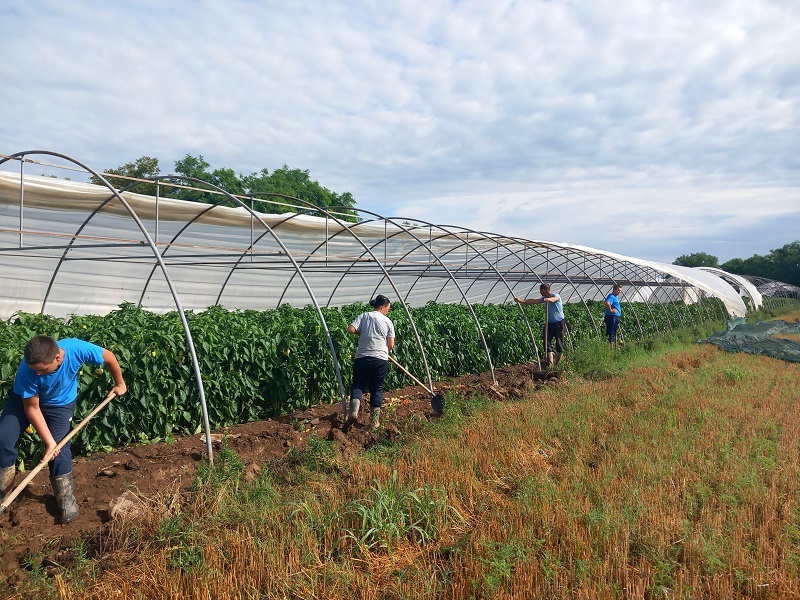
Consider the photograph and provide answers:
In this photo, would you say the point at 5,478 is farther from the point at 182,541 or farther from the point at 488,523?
the point at 488,523

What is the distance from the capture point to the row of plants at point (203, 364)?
5.82m

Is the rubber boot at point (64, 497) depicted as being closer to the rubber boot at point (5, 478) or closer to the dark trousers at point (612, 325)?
the rubber boot at point (5, 478)

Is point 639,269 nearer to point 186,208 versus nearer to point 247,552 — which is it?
point 186,208

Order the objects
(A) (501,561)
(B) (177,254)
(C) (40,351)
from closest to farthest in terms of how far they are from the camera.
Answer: (A) (501,561) < (C) (40,351) < (B) (177,254)

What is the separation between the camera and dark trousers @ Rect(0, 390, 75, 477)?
4281 millimetres

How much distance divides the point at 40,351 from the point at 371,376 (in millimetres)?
3824

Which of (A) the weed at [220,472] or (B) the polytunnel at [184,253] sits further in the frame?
(B) the polytunnel at [184,253]

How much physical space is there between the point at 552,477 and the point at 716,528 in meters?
1.41

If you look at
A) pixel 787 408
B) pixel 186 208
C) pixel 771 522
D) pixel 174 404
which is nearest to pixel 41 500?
pixel 174 404

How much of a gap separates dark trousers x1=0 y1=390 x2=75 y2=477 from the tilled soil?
15.6 inches

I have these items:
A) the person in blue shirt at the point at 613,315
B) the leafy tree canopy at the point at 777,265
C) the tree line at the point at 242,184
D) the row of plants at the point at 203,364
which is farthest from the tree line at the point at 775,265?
the row of plants at the point at 203,364

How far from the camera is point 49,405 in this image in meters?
4.43

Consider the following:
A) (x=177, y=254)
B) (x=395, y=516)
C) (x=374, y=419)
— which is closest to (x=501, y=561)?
(x=395, y=516)

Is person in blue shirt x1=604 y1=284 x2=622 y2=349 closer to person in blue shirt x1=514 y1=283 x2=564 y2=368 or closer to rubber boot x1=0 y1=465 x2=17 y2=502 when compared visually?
person in blue shirt x1=514 y1=283 x2=564 y2=368
